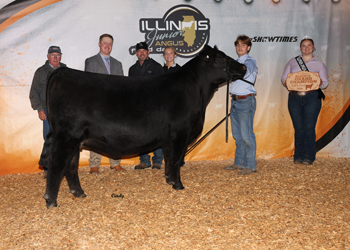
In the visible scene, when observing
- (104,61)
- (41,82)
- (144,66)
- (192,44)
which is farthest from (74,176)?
(192,44)

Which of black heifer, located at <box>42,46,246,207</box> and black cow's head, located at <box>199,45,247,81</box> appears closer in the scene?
black heifer, located at <box>42,46,246,207</box>

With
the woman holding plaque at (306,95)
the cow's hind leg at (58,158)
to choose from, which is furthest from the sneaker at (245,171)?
the cow's hind leg at (58,158)

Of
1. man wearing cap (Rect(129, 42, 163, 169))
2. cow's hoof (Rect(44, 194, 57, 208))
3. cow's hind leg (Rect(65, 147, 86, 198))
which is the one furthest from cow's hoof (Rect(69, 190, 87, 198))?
man wearing cap (Rect(129, 42, 163, 169))

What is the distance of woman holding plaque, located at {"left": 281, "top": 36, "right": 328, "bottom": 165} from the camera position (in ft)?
17.8

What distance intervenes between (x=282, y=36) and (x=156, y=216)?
180 inches

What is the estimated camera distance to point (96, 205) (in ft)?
12.0

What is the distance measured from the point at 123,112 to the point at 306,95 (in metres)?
3.55

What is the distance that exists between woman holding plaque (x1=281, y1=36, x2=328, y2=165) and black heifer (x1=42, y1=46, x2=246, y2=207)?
6.01 ft

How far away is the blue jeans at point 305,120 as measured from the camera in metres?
5.50

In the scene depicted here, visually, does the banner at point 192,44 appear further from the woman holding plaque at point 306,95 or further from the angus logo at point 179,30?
the woman holding plaque at point 306,95

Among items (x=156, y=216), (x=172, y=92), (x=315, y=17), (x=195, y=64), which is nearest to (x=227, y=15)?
(x=315, y=17)

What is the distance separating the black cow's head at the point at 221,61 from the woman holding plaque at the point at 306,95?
1.62 m

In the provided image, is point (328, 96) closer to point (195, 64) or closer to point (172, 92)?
point (195, 64)

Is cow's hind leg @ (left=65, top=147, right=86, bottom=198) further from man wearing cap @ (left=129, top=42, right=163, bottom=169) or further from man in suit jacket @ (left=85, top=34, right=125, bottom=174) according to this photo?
man in suit jacket @ (left=85, top=34, right=125, bottom=174)
